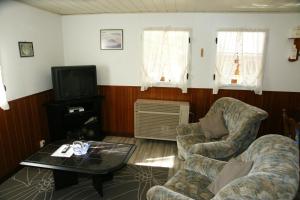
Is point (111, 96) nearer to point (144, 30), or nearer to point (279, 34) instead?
point (144, 30)

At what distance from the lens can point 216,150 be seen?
246cm

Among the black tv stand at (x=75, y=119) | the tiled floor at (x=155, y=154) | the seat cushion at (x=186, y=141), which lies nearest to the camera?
the seat cushion at (x=186, y=141)

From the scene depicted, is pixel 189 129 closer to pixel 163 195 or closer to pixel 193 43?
pixel 193 43

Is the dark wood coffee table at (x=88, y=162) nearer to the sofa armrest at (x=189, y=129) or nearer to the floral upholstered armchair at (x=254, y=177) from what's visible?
the floral upholstered armchair at (x=254, y=177)

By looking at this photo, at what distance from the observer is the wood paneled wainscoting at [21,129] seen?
2.76m

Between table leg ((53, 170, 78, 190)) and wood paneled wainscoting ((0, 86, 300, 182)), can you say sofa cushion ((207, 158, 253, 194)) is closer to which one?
table leg ((53, 170, 78, 190))

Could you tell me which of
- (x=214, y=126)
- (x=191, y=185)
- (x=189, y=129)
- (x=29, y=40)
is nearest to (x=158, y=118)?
(x=189, y=129)

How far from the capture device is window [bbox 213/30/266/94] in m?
3.46

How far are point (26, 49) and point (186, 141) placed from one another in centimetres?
256

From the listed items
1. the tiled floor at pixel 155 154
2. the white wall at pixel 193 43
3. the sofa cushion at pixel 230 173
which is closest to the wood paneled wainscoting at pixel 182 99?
the white wall at pixel 193 43

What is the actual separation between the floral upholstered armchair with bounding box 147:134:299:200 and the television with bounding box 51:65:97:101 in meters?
2.23

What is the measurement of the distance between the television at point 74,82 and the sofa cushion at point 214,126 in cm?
195

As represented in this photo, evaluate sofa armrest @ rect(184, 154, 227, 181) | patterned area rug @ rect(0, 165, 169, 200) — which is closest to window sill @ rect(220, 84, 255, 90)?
patterned area rug @ rect(0, 165, 169, 200)

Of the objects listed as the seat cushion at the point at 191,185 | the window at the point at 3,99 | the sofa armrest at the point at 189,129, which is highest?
the window at the point at 3,99
